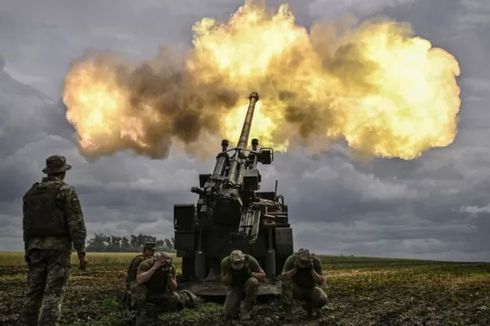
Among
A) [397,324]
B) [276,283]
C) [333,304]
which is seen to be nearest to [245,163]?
[276,283]

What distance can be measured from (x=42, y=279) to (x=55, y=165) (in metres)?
1.68

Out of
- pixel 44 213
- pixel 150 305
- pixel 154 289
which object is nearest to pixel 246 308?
pixel 154 289

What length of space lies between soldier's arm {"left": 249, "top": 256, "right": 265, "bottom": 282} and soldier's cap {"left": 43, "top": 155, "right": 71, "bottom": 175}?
16.3ft

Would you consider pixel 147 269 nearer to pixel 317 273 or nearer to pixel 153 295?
pixel 153 295

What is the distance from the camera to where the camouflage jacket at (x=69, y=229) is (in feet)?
29.0

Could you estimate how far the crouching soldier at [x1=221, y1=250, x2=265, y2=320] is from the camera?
12.4 meters

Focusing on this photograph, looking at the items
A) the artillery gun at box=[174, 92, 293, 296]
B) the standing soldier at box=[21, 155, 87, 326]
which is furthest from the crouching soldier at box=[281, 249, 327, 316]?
the standing soldier at box=[21, 155, 87, 326]

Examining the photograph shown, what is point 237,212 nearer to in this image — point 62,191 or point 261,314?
point 261,314

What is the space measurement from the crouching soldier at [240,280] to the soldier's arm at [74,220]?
4167mm

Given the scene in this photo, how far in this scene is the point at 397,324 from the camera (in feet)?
39.4

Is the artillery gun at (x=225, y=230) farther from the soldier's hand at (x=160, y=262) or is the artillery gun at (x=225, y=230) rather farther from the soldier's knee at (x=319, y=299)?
the soldier's hand at (x=160, y=262)

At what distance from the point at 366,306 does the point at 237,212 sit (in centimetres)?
424

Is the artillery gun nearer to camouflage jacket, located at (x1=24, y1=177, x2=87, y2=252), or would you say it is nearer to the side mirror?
the side mirror

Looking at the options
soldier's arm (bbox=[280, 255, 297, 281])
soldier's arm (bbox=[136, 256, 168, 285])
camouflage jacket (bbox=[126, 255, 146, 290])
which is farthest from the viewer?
camouflage jacket (bbox=[126, 255, 146, 290])
